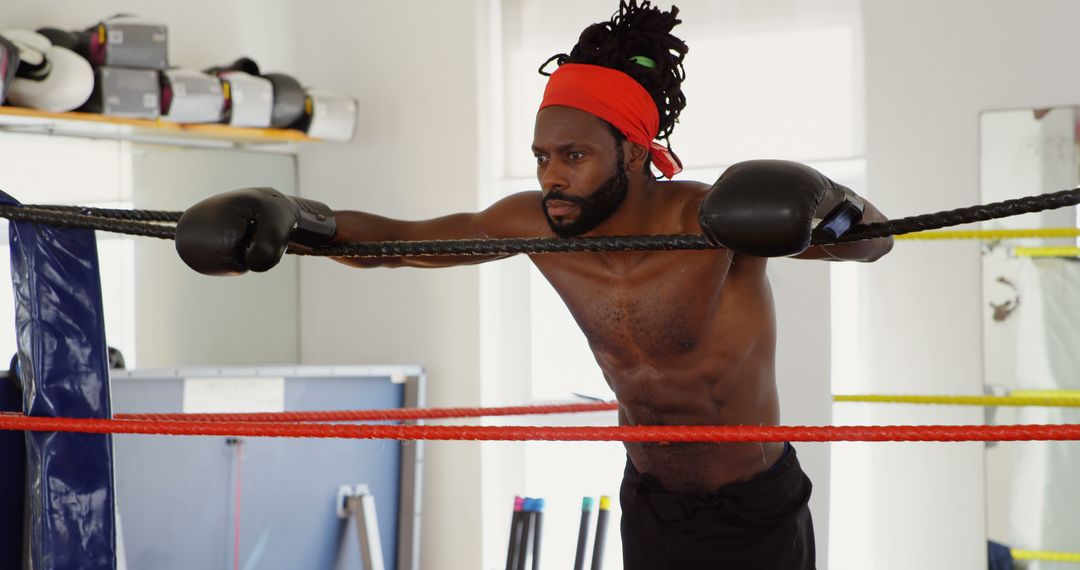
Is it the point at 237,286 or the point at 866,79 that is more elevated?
the point at 866,79

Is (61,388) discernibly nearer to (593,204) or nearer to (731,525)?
(593,204)

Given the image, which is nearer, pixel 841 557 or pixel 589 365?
pixel 841 557

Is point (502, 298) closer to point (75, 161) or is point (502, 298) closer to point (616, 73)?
point (75, 161)

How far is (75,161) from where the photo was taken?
3697 mm

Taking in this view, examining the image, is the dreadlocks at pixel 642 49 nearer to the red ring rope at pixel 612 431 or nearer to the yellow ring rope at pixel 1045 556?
the red ring rope at pixel 612 431

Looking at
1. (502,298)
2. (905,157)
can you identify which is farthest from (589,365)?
(905,157)

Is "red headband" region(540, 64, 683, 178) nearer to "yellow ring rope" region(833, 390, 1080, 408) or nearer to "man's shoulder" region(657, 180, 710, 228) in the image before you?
"man's shoulder" region(657, 180, 710, 228)

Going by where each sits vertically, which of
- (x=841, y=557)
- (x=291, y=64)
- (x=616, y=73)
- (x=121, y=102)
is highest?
(x=291, y=64)

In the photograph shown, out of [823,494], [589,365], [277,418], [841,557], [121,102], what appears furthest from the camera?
[589,365]

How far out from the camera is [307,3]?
4.48 meters

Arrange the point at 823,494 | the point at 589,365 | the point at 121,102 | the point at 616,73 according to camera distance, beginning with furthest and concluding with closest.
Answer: the point at 589,365
the point at 121,102
the point at 823,494
the point at 616,73

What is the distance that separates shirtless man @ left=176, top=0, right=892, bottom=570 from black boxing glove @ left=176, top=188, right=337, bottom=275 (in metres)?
0.17

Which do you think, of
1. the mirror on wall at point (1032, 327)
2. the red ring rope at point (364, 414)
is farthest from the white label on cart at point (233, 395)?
the mirror on wall at point (1032, 327)

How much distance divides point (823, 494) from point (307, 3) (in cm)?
284
